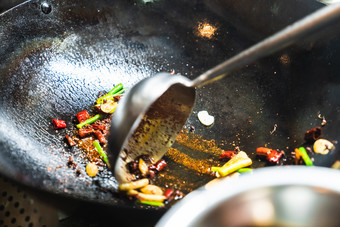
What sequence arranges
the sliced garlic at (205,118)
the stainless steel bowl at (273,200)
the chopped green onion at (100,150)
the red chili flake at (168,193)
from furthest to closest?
the sliced garlic at (205,118), the chopped green onion at (100,150), the red chili flake at (168,193), the stainless steel bowl at (273,200)

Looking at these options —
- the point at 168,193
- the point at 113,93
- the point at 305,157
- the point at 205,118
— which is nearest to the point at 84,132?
the point at 113,93

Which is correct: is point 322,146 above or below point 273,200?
above

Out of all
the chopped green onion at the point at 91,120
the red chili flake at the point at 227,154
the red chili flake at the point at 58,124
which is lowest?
the red chili flake at the point at 227,154

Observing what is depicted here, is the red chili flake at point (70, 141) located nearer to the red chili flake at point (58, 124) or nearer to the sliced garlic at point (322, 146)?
the red chili flake at point (58, 124)

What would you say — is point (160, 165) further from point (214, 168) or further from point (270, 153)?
point (270, 153)

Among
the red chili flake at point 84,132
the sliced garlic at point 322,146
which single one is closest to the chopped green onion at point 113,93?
the red chili flake at point 84,132

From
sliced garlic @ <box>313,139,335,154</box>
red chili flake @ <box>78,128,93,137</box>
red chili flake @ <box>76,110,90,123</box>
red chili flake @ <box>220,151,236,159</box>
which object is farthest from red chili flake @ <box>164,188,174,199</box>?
sliced garlic @ <box>313,139,335,154</box>
